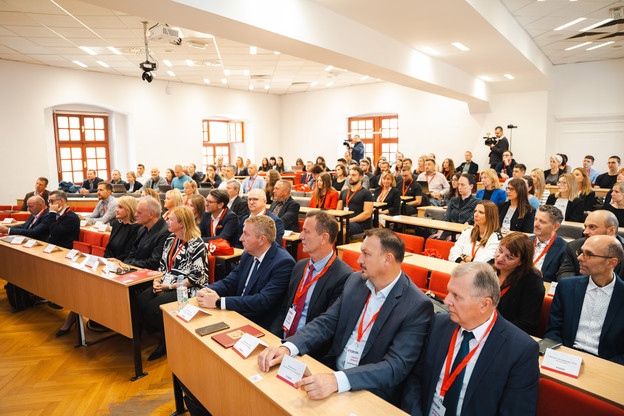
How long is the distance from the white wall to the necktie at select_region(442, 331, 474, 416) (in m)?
12.1

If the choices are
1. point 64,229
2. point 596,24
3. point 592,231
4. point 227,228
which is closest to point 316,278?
point 592,231

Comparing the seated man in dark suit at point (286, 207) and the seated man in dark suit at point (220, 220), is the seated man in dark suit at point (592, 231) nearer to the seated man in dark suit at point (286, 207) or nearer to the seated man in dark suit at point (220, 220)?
the seated man in dark suit at point (286, 207)

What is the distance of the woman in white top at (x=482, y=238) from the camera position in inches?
146

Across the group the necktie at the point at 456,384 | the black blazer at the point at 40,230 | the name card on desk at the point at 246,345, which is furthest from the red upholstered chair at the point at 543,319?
the black blazer at the point at 40,230

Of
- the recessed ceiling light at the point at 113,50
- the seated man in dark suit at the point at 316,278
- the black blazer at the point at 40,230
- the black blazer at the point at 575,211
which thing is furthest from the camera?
the recessed ceiling light at the point at 113,50

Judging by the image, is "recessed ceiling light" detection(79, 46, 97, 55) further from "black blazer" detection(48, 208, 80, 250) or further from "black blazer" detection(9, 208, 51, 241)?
"black blazer" detection(48, 208, 80, 250)

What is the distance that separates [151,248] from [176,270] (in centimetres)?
73

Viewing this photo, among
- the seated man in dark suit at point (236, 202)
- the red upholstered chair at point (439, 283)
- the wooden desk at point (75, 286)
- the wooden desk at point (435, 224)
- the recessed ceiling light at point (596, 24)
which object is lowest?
the wooden desk at point (75, 286)

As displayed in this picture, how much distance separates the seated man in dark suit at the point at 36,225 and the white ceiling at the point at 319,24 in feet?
10.0

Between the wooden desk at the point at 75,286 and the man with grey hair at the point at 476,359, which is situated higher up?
the man with grey hair at the point at 476,359

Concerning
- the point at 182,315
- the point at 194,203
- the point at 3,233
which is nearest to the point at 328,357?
the point at 182,315

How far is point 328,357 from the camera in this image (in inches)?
87.7

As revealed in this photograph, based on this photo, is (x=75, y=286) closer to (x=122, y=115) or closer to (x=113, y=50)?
(x=113, y=50)

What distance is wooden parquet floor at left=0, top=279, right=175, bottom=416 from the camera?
2.91 metres
